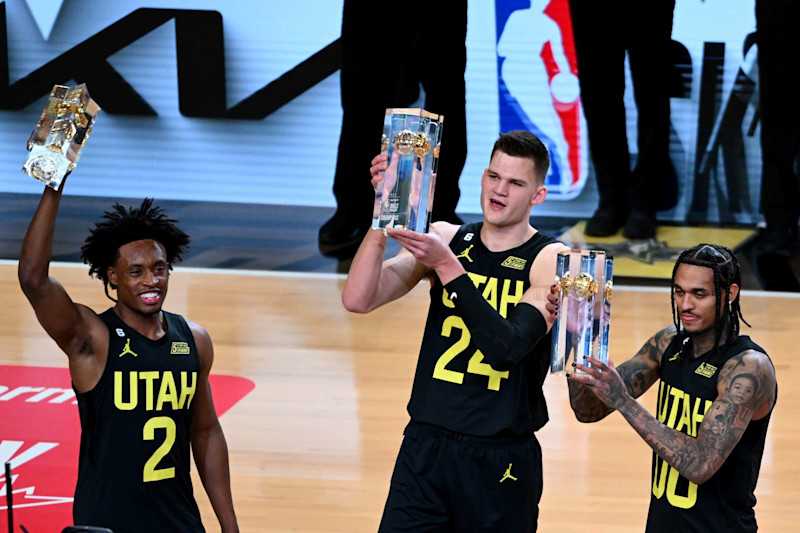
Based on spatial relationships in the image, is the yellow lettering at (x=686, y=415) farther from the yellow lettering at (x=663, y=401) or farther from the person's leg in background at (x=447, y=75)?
the person's leg in background at (x=447, y=75)

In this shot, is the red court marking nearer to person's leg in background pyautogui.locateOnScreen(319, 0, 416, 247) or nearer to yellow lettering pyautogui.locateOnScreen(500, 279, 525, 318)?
yellow lettering pyautogui.locateOnScreen(500, 279, 525, 318)

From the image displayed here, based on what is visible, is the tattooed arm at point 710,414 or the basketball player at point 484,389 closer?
the tattooed arm at point 710,414

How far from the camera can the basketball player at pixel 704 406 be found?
8.07 ft

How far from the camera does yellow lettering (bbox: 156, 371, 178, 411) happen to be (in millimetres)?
2635

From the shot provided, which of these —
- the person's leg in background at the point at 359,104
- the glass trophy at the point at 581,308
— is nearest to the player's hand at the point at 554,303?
the glass trophy at the point at 581,308

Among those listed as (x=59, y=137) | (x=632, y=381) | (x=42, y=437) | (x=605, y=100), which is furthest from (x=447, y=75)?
(x=59, y=137)

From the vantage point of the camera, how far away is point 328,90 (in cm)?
939

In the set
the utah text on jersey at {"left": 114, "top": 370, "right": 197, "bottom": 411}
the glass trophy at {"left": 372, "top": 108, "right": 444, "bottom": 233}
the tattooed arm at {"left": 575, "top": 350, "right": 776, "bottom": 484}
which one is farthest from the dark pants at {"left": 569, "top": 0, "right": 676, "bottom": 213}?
the utah text on jersey at {"left": 114, "top": 370, "right": 197, "bottom": 411}

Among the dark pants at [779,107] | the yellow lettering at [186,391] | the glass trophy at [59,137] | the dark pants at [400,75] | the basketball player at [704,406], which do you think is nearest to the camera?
the glass trophy at [59,137]

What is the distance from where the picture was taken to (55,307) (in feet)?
8.10

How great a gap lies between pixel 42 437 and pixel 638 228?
6.04 metres

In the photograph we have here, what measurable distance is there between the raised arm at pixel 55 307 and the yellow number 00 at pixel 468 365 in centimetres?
86

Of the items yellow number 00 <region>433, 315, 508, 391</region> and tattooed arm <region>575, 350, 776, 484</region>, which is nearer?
tattooed arm <region>575, 350, 776, 484</region>

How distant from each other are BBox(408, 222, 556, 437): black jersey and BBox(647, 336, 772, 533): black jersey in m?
0.37
